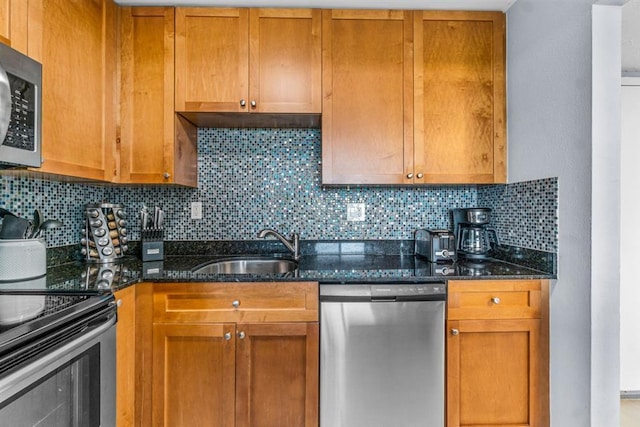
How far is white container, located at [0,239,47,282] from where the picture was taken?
1.39m

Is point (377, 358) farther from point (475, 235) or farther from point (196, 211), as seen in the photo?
point (196, 211)

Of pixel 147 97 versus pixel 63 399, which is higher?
pixel 147 97

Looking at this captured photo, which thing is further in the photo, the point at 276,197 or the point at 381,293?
the point at 276,197

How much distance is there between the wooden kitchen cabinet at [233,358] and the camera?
5.16ft

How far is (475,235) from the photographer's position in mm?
2059

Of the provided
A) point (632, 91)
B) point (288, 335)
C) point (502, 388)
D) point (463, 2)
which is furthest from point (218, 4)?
point (632, 91)

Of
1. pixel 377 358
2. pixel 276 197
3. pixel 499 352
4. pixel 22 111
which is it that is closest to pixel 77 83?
pixel 22 111

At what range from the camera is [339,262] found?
6.51 feet

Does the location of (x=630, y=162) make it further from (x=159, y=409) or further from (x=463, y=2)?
(x=159, y=409)

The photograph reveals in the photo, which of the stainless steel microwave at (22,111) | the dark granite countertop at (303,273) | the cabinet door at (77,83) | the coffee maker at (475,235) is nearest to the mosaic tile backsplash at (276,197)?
the coffee maker at (475,235)

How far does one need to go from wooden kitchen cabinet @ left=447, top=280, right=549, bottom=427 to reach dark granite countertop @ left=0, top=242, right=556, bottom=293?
0.07 m

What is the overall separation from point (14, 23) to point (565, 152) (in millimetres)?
2096

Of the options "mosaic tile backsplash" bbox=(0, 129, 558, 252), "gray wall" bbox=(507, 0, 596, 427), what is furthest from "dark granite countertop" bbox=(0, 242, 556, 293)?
"mosaic tile backsplash" bbox=(0, 129, 558, 252)

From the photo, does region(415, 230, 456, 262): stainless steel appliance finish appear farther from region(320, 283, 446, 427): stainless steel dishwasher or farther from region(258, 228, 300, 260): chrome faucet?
region(258, 228, 300, 260): chrome faucet
